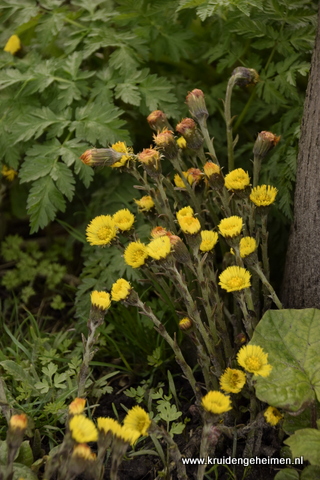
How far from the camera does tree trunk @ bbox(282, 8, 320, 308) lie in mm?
1844

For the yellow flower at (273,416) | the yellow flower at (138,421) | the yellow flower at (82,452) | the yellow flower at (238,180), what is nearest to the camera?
the yellow flower at (82,452)

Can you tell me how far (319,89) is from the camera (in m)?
1.81

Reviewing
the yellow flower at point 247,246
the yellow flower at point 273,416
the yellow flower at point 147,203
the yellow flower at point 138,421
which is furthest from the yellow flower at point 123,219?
the yellow flower at point 273,416

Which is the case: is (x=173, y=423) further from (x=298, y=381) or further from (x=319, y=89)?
(x=319, y=89)

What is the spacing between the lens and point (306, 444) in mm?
1481

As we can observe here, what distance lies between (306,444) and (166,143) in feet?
3.25

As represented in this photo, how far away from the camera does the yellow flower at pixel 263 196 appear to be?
1.75 metres

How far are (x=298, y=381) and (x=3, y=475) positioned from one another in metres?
0.87

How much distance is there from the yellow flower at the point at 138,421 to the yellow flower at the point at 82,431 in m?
0.13

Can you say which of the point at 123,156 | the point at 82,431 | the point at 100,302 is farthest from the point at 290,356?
the point at 123,156

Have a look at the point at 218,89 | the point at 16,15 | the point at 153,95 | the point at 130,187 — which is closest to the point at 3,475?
the point at 130,187

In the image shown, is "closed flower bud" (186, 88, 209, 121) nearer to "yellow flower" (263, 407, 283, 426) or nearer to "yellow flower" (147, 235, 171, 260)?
"yellow flower" (147, 235, 171, 260)

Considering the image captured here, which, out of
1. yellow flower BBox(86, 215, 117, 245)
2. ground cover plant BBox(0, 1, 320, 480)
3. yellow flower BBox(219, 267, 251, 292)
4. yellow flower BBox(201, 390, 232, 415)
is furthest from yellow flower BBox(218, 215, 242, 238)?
yellow flower BBox(201, 390, 232, 415)

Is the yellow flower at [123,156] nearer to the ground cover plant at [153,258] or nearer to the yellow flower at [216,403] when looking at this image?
the ground cover plant at [153,258]
